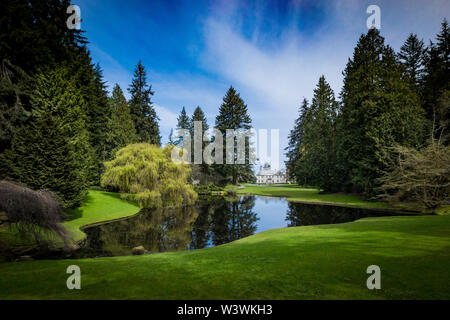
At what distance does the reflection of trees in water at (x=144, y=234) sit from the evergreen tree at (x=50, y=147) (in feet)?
11.1

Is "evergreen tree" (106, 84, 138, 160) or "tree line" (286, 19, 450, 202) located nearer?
"tree line" (286, 19, 450, 202)

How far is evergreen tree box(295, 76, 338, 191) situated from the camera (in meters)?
32.6

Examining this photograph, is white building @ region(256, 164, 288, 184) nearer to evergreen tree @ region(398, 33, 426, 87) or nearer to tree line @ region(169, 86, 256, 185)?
tree line @ region(169, 86, 256, 185)

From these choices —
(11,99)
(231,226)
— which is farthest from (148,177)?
(11,99)

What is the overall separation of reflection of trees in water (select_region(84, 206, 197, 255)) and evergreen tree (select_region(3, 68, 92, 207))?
3.38 m

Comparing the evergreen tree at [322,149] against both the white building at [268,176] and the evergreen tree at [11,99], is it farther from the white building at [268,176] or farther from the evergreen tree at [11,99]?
the white building at [268,176]

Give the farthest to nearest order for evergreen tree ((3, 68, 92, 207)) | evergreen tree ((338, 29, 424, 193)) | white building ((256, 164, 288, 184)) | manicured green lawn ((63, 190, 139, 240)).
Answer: white building ((256, 164, 288, 184)) → evergreen tree ((338, 29, 424, 193)) → manicured green lawn ((63, 190, 139, 240)) → evergreen tree ((3, 68, 92, 207))

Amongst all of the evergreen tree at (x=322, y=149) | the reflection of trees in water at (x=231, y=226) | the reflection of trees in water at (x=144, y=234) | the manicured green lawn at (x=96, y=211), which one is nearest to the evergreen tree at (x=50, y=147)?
the manicured green lawn at (x=96, y=211)

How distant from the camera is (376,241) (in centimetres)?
687

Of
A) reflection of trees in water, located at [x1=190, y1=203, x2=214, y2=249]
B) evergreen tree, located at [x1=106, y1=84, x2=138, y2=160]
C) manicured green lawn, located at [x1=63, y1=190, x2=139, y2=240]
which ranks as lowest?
reflection of trees in water, located at [x1=190, y1=203, x2=214, y2=249]

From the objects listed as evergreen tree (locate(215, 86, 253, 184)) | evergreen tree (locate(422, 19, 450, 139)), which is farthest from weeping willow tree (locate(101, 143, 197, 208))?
evergreen tree (locate(422, 19, 450, 139))

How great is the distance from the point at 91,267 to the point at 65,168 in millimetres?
10357
